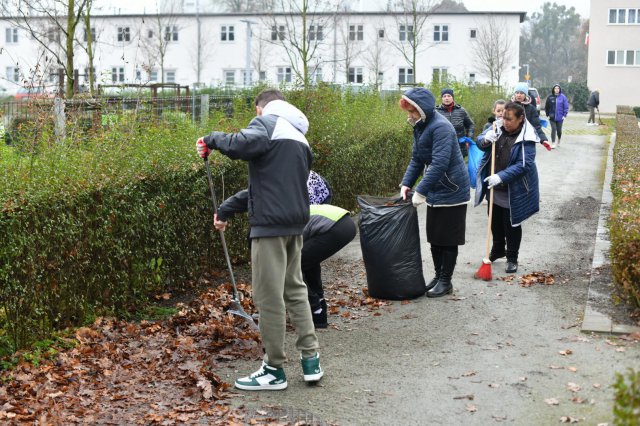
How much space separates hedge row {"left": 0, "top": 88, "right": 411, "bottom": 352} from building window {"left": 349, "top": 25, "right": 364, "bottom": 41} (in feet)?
190

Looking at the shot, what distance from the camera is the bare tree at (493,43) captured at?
65.0 metres

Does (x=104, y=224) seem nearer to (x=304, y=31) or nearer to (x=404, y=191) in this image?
(x=404, y=191)

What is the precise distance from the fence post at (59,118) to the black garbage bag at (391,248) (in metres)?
2.81

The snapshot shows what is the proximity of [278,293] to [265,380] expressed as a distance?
549 mm

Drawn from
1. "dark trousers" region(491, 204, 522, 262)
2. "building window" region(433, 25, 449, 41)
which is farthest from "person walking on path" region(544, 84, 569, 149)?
"building window" region(433, 25, 449, 41)

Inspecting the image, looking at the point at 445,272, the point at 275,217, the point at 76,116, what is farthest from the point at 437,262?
the point at 76,116

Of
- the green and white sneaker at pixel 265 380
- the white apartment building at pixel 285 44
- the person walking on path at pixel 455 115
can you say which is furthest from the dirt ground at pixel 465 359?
the white apartment building at pixel 285 44

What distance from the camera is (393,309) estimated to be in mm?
8070

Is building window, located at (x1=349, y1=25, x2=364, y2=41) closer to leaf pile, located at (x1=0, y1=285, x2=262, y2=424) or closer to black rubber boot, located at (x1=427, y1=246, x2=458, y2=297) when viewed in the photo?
black rubber boot, located at (x1=427, y1=246, x2=458, y2=297)

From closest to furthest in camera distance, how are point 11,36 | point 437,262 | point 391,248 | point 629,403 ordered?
point 629,403
point 391,248
point 437,262
point 11,36

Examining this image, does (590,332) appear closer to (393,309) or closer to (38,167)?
(393,309)

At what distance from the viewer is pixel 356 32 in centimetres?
6769

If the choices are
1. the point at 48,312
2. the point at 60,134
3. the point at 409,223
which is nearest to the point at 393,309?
the point at 409,223

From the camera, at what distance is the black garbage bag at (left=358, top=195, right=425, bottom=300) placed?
820 centimetres
